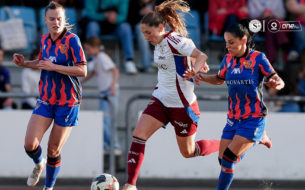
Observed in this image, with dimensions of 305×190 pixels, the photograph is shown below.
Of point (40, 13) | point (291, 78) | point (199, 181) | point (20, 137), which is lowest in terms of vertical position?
point (199, 181)

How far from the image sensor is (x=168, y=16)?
7734mm

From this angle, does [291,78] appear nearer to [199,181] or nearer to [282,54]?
[282,54]

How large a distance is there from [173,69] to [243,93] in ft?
Result: 2.67

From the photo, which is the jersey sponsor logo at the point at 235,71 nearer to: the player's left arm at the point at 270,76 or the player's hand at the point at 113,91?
the player's left arm at the point at 270,76

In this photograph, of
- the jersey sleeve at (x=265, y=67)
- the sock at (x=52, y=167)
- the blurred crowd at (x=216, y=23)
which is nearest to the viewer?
the jersey sleeve at (x=265, y=67)

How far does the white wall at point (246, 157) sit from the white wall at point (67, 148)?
78 cm

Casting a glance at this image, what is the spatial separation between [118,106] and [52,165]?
4.12 metres

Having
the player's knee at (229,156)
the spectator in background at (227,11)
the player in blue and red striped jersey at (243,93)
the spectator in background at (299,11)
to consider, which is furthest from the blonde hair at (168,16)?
the spectator in background at (299,11)

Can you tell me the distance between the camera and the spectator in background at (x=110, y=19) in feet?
39.0

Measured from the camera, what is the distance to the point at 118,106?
1189 centimetres

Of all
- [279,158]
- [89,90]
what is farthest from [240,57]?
[89,90]

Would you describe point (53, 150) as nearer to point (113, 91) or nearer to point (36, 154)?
point (36, 154)

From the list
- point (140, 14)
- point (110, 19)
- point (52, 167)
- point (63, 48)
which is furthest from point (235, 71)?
point (140, 14)

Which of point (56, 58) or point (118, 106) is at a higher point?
point (56, 58)
